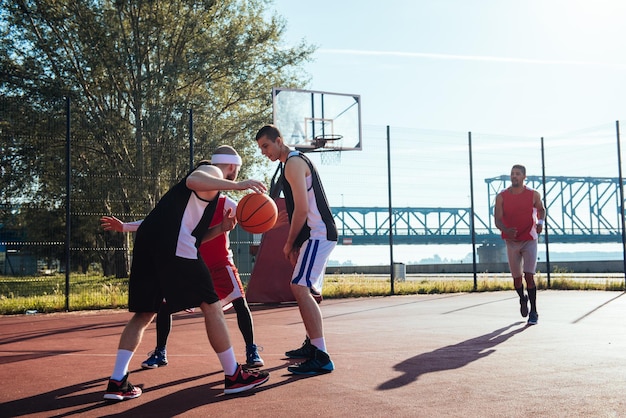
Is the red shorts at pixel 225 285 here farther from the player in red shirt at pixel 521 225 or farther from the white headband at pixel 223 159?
the player in red shirt at pixel 521 225

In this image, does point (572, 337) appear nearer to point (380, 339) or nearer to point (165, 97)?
point (380, 339)

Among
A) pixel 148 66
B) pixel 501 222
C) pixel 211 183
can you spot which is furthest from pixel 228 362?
pixel 148 66

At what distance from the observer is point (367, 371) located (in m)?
5.17

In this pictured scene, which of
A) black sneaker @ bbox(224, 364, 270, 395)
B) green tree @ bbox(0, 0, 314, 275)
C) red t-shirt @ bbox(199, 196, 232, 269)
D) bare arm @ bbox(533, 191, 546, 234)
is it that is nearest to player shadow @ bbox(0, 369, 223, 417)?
black sneaker @ bbox(224, 364, 270, 395)

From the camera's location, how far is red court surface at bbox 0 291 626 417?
3.98 metres

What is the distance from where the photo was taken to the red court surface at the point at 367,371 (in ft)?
13.0

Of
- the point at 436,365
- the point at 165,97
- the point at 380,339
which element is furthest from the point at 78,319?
the point at 165,97

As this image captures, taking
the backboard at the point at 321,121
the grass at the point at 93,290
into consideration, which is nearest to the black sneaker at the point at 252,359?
the grass at the point at 93,290

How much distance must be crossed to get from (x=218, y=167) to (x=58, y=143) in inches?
383

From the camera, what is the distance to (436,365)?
5.39 meters

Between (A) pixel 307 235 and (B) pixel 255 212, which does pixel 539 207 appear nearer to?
(A) pixel 307 235

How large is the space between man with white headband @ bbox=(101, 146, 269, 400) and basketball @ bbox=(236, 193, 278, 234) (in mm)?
698

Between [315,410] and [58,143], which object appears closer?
[315,410]

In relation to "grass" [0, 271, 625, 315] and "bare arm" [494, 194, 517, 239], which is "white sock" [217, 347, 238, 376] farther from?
"grass" [0, 271, 625, 315]
